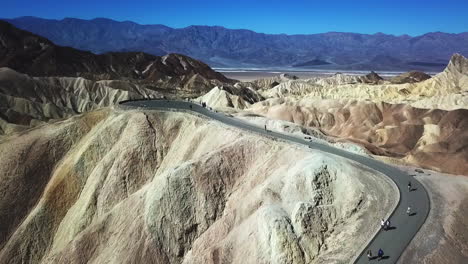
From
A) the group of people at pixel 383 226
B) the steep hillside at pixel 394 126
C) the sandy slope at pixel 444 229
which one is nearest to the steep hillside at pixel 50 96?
the steep hillside at pixel 394 126

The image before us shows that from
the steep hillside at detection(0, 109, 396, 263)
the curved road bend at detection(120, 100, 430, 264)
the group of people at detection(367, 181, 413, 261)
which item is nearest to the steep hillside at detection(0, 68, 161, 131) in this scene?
the steep hillside at detection(0, 109, 396, 263)

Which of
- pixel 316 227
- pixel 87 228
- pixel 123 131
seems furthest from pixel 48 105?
pixel 316 227

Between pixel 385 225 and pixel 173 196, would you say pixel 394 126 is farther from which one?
pixel 385 225

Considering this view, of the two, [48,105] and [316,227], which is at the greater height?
[316,227]

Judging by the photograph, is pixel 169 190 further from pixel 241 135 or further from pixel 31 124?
pixel 31 124

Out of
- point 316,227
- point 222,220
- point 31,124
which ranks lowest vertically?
point 31,124

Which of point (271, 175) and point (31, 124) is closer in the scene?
point (271, 175)

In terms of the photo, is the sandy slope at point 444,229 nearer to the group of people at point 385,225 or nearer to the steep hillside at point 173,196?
the group of people at point 385,225

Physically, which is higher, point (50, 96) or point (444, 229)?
point (444, 229)

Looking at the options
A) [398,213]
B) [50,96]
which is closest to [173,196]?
[398,213]
